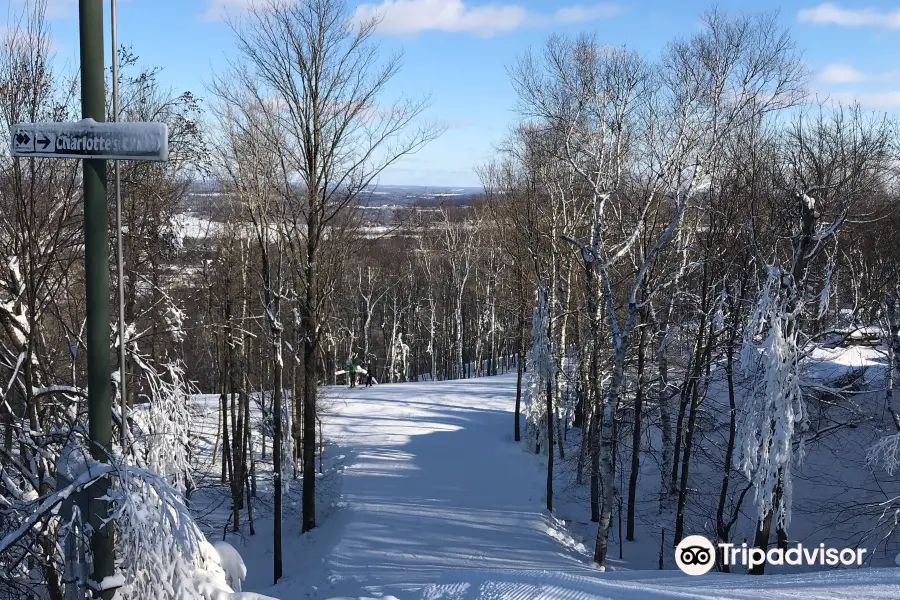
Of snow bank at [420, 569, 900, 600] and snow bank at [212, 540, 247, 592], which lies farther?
snow bank at [420, 569, 900, 600]

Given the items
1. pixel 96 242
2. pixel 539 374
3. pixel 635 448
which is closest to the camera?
pixel 96 242

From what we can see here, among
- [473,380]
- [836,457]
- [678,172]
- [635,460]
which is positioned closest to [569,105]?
[678,172]

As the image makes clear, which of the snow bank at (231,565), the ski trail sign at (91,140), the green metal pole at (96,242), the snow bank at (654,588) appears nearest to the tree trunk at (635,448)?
the snow bank at (654,588)

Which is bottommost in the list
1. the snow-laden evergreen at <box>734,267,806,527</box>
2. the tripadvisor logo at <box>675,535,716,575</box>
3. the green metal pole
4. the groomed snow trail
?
the groomed snow trail

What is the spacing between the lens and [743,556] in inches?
478

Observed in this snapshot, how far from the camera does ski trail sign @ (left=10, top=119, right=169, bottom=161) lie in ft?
8.27

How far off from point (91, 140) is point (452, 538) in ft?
36.8

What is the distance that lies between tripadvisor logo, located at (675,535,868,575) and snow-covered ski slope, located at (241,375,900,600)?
1409mm

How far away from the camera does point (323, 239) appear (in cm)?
1320

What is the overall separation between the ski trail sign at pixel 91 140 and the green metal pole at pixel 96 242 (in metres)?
0.10

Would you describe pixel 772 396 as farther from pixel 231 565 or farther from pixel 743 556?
pixel 231 565

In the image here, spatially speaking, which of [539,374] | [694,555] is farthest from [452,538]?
[539,374]

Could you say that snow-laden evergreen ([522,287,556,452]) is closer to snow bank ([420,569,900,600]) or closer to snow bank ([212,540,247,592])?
snow bank ([420,569,900,600])

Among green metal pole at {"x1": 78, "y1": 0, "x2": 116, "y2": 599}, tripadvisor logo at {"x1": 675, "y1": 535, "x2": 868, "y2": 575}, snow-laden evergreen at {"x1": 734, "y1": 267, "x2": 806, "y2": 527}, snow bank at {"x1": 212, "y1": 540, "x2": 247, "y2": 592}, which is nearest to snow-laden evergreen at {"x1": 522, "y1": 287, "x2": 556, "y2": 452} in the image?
tripadvisor logo at {"x1": 675, "y1": 535, "x2": 868, "y2": 575}
